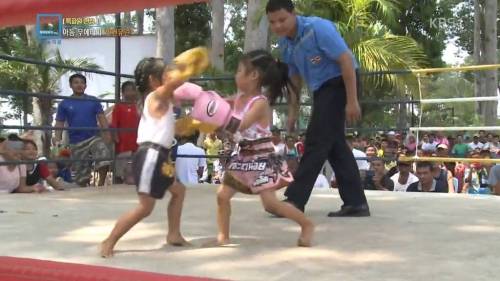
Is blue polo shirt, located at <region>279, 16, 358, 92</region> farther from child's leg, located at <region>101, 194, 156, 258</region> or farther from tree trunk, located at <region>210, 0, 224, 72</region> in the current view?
tree trunk, located at <region>210, 0, 224, 72</region>

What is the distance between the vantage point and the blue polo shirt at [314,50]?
3.51m

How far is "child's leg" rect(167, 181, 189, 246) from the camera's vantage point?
9.91ft

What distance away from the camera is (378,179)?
681cm

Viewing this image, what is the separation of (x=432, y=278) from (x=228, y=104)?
3.72 feet

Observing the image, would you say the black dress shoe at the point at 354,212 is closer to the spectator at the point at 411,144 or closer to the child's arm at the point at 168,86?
the child's arm at the point at 168,86

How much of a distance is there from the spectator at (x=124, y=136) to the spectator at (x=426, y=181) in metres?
2.74

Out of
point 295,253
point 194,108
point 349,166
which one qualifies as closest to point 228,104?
point 194,108

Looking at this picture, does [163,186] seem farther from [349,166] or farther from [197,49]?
[349,166]

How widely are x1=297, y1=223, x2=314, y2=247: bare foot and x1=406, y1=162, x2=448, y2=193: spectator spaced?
3211 mm

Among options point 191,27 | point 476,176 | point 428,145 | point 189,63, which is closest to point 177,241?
point 189,63

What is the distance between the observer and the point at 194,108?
2.72 meters

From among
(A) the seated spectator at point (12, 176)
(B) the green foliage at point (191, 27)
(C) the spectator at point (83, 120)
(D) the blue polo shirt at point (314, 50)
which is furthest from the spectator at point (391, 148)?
(B) the green foliage at point (191, 27)

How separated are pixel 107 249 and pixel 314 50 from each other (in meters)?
1.64

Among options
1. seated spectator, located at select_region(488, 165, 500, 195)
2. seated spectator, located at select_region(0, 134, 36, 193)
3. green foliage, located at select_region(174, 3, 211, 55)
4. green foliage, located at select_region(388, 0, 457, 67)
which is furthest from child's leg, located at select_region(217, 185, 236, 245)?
green foliage, located at select_region(174, 3, 211, 55)
